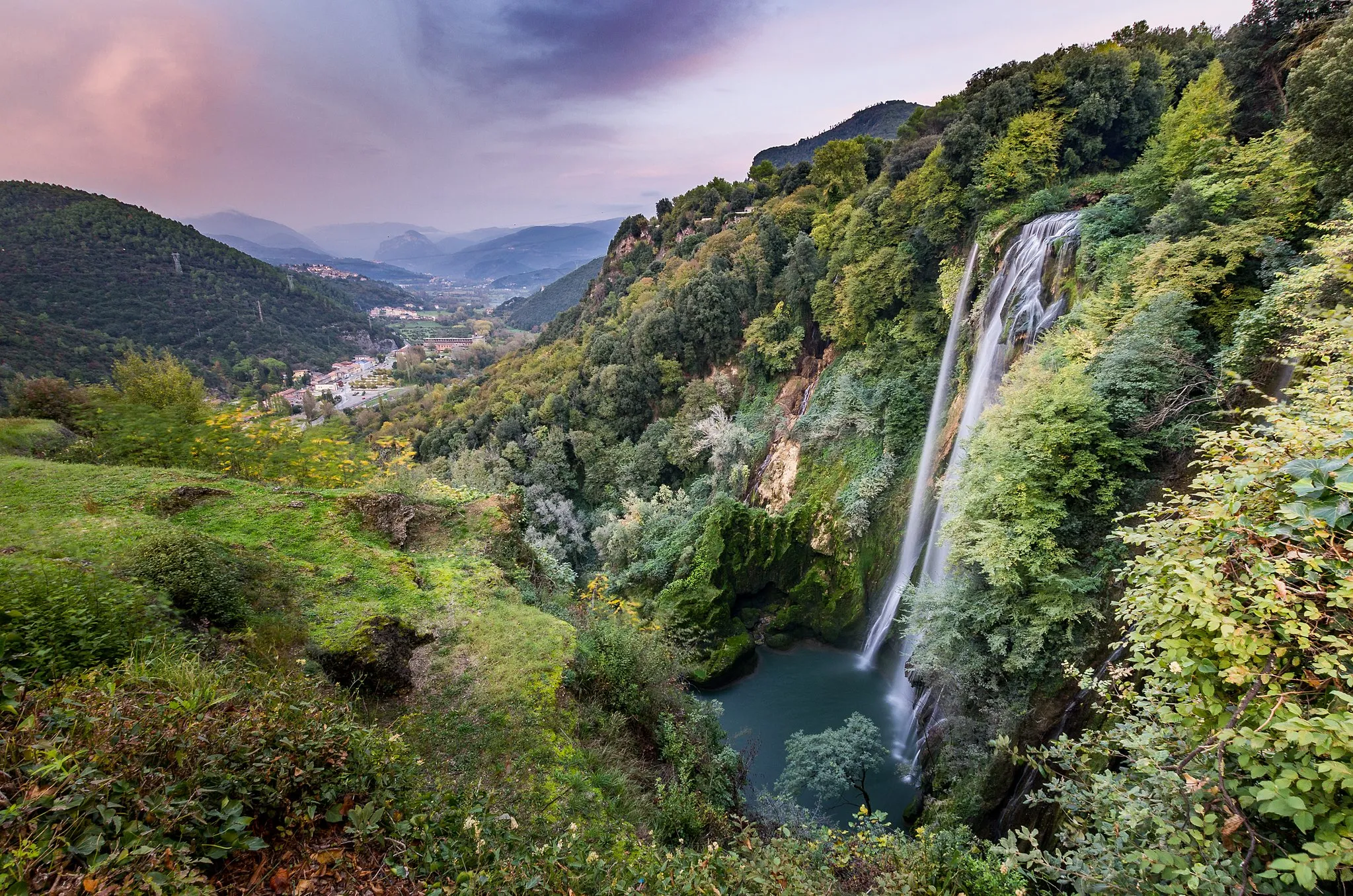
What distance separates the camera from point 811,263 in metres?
26.2

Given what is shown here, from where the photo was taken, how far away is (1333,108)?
8.06 metres

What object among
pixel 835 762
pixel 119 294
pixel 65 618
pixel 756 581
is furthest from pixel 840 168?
pixel 119 294

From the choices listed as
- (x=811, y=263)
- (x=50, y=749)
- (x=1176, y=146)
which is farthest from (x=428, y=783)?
(x=811, y=263)

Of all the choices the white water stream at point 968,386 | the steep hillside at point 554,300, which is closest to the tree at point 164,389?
the white water stream at point 968,386

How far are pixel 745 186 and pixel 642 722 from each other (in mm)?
50041

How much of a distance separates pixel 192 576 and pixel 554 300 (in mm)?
145751

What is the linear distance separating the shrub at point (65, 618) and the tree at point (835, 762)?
11.4 meters

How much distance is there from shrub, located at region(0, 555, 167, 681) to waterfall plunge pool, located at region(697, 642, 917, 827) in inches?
456

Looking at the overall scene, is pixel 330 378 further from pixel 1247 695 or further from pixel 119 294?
pixel 1247 695

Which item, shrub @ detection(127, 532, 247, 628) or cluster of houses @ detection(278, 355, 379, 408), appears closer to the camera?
shrub @ detection(127, 532, 247, 628)

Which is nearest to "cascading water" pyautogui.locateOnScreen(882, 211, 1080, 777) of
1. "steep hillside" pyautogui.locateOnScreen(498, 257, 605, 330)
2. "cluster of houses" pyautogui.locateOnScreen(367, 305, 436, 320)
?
"steep hillside" pyautogui.locateOnScreen(498, 257, 605, 330)

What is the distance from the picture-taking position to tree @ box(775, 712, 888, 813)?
37.4ft

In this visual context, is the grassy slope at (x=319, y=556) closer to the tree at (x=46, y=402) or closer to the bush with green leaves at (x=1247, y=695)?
the tree at (x=46, y=402)

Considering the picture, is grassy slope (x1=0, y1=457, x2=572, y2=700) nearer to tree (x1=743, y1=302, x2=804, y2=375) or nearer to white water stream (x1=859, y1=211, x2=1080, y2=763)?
white water stream (x1=859, y1=211, x2=1080, y2=763)
